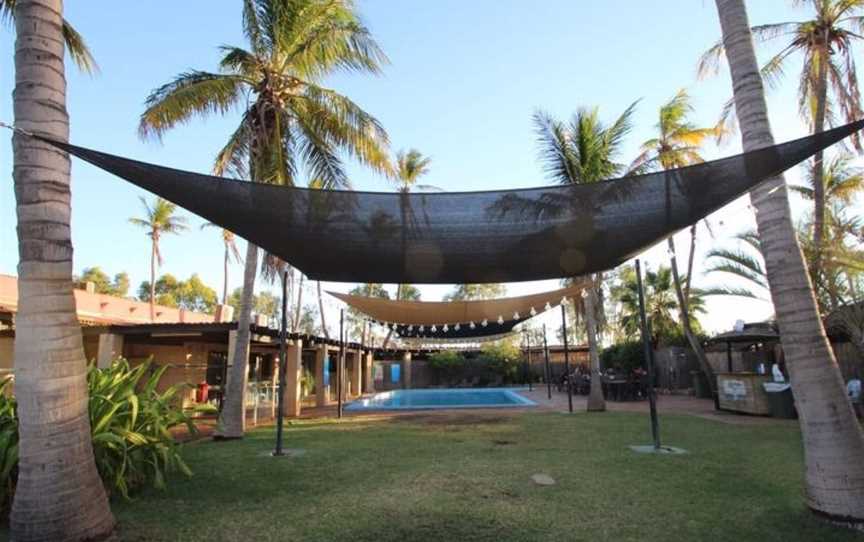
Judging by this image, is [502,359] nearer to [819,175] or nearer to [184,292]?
[819,175]

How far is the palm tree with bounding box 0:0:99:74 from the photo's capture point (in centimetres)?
599

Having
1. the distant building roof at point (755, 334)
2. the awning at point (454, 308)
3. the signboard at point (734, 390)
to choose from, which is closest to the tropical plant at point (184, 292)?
the awning at point (454, 308)

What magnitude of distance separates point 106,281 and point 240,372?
33.8 m

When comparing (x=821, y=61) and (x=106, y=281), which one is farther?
(x=106, y=281)

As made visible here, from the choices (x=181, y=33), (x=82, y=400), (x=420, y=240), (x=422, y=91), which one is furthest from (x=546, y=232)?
(x=181, y=33)

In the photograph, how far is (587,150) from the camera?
36.9ft

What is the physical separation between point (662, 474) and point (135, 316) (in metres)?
19.7

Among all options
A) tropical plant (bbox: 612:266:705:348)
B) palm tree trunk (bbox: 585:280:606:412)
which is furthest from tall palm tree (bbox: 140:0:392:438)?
tropical plant (bbox: 612:266:705:348)

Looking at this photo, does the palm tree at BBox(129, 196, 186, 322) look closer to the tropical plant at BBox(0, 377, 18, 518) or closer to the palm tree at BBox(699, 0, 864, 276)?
the tropical plant at BBox(0, 377, 18, 518)

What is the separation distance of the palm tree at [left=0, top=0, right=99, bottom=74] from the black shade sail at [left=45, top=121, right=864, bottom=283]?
3.90 m

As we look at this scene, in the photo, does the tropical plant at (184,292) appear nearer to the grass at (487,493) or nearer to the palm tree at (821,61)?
the grass at (487,493)

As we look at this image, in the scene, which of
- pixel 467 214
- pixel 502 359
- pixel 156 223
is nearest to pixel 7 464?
pixel 467 214

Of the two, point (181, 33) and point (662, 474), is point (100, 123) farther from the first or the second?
point (662, 474)

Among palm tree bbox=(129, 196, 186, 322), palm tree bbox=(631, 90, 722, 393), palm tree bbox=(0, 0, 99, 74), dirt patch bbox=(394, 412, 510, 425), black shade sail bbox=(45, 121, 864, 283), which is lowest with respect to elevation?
dirt patch bbox=(394, 412, 510, 425)
